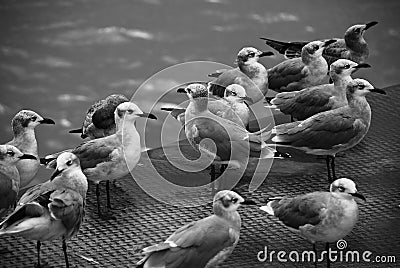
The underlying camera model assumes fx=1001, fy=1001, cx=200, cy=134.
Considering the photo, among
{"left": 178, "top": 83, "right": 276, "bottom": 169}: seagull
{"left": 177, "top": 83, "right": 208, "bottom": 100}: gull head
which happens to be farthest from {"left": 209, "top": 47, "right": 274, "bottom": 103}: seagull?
{"left": 178, "top": 83, "right": 276, "bottom": 169}: seagull

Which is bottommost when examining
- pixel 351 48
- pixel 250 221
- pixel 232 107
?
pixel 250 221

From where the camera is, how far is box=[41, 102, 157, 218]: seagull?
574 cm

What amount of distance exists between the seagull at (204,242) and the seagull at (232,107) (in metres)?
1.24

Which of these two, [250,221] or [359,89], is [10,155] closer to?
[250,221]

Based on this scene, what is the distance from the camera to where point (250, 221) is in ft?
18.0

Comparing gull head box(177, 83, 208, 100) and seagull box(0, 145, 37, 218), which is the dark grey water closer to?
gull head box(177, 83, 208, 100)

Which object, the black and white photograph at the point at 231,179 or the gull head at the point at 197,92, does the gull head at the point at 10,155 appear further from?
the gull head at the point at 197,92

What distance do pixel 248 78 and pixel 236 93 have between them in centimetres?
53

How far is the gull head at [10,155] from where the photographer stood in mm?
5676

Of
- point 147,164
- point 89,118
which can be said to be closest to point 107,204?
point 147,164

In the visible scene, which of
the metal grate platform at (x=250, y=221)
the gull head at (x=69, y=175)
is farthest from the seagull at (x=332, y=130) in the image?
the gull head at (x=69, y=175)

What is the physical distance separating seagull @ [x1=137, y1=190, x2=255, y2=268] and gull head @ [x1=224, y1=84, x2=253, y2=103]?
5.01ft

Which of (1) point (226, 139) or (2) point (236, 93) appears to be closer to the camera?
(1) point (226, 139)

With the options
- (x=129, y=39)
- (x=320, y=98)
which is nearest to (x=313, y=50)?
(x=320, y=98)
